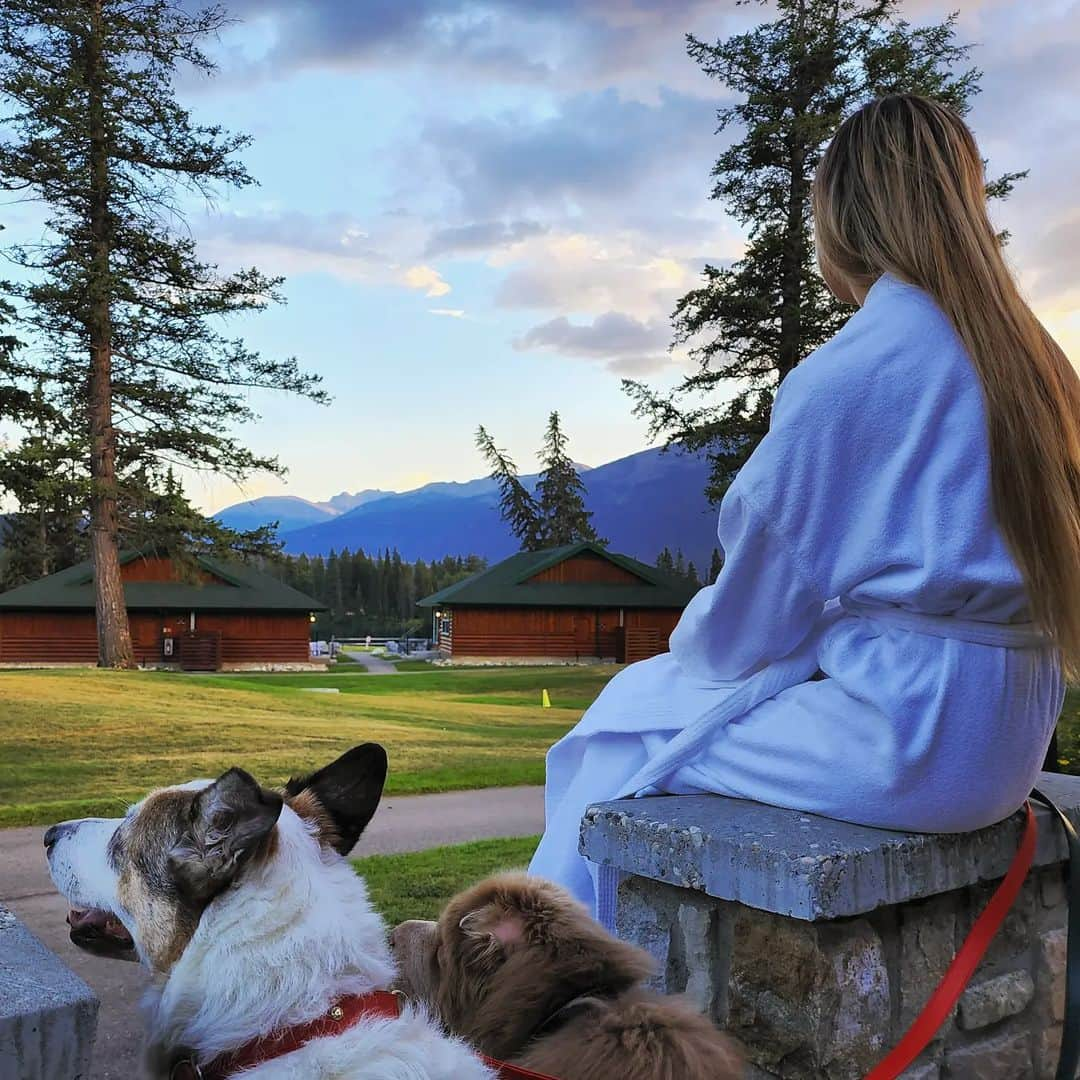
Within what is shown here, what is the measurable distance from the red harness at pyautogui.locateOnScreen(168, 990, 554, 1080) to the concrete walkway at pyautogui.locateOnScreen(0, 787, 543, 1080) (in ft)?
3.92

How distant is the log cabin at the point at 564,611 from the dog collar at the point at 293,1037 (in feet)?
112

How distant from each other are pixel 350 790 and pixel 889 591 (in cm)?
118

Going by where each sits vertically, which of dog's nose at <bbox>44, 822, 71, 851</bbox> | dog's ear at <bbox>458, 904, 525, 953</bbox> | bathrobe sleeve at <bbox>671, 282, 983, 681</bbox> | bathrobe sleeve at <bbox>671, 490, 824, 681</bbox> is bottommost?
dog's ear at <bbox>458, 904, 525, 953</bbox>

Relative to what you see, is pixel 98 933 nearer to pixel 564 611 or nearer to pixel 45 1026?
pixel 45 1026

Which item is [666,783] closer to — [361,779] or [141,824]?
[361,779]

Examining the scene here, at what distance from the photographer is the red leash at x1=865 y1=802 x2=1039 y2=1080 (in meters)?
1.93

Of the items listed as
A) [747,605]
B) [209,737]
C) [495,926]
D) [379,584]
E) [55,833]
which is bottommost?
[209,737]

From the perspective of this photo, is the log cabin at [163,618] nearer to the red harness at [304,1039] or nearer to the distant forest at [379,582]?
the distant forest at [379,582]

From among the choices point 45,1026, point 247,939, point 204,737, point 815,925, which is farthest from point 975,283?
point 204,737

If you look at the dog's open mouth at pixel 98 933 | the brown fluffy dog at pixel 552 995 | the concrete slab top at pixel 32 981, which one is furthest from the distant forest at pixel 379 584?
the concrete slab top at pixel 32 981

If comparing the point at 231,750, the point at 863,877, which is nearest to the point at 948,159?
the point at 863,877

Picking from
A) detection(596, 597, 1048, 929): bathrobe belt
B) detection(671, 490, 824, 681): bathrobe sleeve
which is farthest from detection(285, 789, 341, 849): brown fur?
detection(671, 490, 824, 681): bathrobe sleeve

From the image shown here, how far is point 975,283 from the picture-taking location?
205 cm

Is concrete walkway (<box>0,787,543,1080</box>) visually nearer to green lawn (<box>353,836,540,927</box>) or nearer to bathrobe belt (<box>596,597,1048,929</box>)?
green lawn (<box>353,836,540,927</box>)
